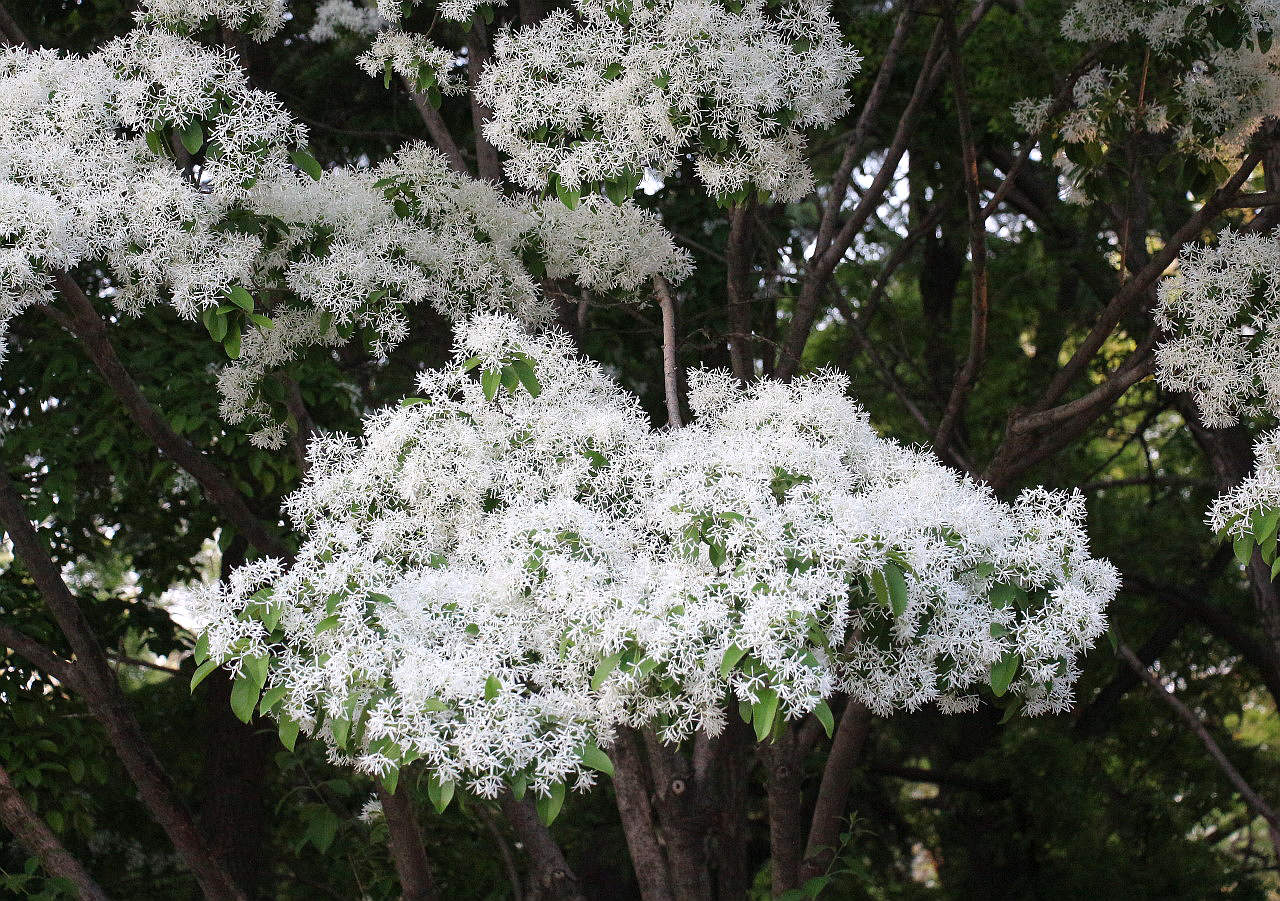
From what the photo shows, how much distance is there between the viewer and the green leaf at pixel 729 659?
247 centimetres

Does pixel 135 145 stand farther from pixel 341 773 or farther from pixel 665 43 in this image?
pixel 341 773

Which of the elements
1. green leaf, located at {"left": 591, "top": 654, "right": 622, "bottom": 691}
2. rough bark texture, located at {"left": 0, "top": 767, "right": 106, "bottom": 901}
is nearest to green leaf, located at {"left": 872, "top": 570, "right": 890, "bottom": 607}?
green leaf, located at {"left": 591, "top": 654, "right": 622, "bottom": 691}

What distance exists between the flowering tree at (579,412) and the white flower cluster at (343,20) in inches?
0.6

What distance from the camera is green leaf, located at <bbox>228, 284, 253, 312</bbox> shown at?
3506 millimetres

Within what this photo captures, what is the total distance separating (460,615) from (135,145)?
70.5 inches

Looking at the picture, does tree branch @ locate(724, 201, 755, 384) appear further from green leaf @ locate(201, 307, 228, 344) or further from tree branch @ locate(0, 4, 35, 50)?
tree branch @ locate(0, 4, 35, 50)

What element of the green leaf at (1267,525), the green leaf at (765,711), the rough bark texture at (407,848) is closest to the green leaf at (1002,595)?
the green leaf at (1267,525)

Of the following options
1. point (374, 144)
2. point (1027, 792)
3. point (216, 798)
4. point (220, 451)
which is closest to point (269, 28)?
point (220, 451)

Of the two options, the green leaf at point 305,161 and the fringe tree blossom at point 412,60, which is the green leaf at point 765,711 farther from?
the fringe tree blossom at point 412,60

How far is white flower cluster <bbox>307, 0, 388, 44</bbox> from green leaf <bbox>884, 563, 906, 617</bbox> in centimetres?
345

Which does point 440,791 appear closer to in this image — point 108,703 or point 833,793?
point 108,703

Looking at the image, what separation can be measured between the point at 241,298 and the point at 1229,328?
2.76 meters

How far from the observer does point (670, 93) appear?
374cm

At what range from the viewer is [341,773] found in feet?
23.9
